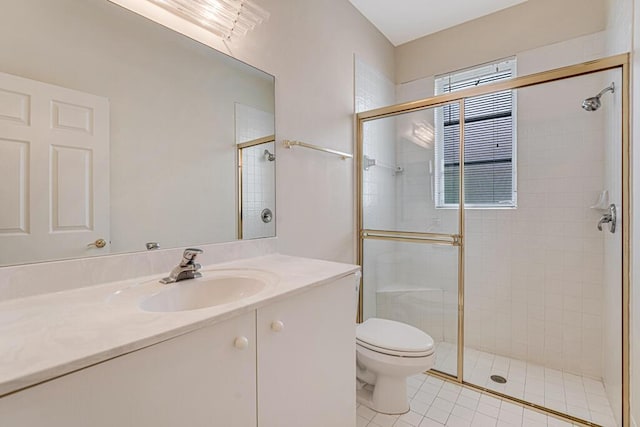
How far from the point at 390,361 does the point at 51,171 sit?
158 cm

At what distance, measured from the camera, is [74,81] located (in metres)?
0.92

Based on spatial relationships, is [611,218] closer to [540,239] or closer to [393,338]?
[540,239]

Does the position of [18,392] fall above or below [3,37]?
below

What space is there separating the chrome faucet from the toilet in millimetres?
1021

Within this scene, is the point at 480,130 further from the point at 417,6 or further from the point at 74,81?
the point at 74,81

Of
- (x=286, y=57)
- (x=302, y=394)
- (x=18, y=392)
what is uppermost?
(x=286, y=57)

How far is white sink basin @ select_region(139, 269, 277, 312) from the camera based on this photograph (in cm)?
95

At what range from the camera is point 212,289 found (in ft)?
3.53

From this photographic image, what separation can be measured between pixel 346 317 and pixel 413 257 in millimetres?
1160

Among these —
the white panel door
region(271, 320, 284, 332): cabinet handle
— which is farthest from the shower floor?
the white panel door

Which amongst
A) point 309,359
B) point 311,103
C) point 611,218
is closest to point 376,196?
point 311,103

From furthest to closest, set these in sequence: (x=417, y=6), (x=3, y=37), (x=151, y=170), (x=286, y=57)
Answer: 1. (x=417, y=6)
2. (x=286, y=57)
3. (x=151, y=170)
4. (x=3, y=37)

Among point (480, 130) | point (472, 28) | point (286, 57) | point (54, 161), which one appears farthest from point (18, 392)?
point (472, 28)

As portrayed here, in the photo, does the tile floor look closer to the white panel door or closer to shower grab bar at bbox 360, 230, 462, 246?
shower grab bar at bbox 360, 230, 462, 246
